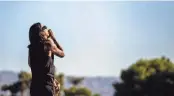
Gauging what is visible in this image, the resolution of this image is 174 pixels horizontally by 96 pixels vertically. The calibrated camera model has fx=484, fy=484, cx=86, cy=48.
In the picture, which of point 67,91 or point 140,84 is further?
point 67,91

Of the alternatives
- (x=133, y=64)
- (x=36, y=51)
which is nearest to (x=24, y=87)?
(x=133, y=64)

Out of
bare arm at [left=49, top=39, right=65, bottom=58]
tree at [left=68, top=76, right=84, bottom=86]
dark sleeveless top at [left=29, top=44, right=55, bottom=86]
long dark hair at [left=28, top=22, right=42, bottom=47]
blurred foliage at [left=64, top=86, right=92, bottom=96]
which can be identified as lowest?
dark sleeveless top at [left=29, top=44, right=55, bottom=86]

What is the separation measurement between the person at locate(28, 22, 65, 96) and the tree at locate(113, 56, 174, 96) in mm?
55711

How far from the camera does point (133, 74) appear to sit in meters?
79.8

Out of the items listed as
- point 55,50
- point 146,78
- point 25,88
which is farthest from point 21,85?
point 55,50

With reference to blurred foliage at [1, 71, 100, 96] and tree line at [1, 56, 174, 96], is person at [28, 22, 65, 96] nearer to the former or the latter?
tree line at [1, 56, 174, 96]

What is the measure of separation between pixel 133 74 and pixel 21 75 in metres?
34.2

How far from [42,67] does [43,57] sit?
0.64 feet

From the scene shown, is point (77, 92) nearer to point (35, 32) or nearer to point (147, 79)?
point (147, 79)

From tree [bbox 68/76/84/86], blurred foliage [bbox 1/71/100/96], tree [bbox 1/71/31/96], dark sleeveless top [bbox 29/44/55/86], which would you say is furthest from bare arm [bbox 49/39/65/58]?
tree [bbox 68/76/84/86]

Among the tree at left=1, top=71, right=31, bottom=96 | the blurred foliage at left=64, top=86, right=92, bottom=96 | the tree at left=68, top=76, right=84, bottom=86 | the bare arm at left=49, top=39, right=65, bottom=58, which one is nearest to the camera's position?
the bare arm at left=49, top=39, right=65, bottom=58

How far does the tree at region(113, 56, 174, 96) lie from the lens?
6612cm

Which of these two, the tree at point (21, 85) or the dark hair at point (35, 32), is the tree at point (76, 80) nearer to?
the tree at point (21, 85)

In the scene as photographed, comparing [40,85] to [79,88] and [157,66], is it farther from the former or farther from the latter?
[79,88]
